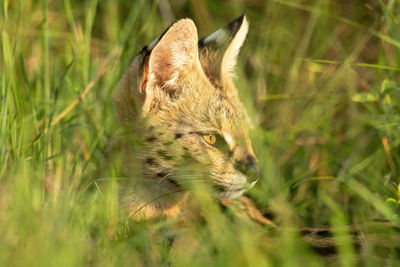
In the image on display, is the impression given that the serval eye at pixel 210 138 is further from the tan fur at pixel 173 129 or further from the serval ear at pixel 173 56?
the serval ear at pixel 173 56

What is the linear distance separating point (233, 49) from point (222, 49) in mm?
85

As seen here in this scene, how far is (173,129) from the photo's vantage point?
10.6ft

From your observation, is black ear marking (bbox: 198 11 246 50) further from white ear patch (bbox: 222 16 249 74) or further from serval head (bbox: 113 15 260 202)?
serval head (bbox: 113 15 260 202)

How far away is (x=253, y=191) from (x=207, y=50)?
38.9 inches

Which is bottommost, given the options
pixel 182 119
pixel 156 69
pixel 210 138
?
pixel 210 138

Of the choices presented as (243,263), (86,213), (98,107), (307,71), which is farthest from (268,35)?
(243,263)

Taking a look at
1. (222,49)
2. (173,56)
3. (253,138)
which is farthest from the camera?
(253,138)

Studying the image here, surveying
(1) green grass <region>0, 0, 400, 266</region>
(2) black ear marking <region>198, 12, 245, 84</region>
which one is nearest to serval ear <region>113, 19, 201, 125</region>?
(2) black ear marking <region>198, 12, 245, 84</region>

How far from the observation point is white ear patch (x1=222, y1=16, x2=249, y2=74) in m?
3.60

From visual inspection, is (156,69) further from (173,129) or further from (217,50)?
(217,50)

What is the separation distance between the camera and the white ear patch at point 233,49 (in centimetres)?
360

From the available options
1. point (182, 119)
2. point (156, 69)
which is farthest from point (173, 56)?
point (182, 119)

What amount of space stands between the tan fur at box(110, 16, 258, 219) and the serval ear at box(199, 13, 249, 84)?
0.18 meters

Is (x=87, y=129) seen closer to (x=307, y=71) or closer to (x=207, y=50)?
(x=207, y=50)
